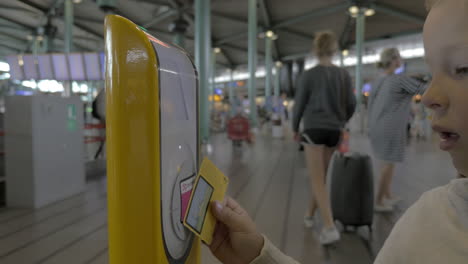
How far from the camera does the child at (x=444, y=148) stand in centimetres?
34

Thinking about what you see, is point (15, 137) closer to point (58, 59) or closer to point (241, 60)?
point (58, 59)

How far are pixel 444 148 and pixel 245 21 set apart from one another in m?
14.4

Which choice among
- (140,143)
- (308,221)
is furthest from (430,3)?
(308,221)

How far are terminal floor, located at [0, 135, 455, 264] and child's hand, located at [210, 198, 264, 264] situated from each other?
124 cm

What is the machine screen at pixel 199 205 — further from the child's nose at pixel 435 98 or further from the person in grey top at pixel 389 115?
the person in grey top at pixel 389 115

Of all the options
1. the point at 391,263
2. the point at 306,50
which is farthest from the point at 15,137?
the point at 306,50

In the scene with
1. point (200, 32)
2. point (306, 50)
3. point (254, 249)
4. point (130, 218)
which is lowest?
point (254, 249)

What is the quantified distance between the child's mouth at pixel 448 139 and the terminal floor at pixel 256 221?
164 cm

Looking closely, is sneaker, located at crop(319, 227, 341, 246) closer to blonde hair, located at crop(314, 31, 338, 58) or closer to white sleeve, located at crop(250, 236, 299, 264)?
blonde hair, located at crop(314, 31, 338, 58)

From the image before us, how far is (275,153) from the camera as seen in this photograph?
6492 mm

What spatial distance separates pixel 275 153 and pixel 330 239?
4557mm

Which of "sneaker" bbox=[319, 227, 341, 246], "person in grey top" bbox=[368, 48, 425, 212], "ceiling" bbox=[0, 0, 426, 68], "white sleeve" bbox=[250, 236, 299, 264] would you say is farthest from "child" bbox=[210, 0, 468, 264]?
"ceiling" bbox=[0, 0, 426, 68]

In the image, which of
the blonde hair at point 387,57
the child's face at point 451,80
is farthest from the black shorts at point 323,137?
the child's face at point 451,80

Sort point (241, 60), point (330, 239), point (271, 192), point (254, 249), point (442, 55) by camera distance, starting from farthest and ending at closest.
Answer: point (241, 60)
point (271, 192)
point (330, 239)
point (254, 249)
point (442, 55)
